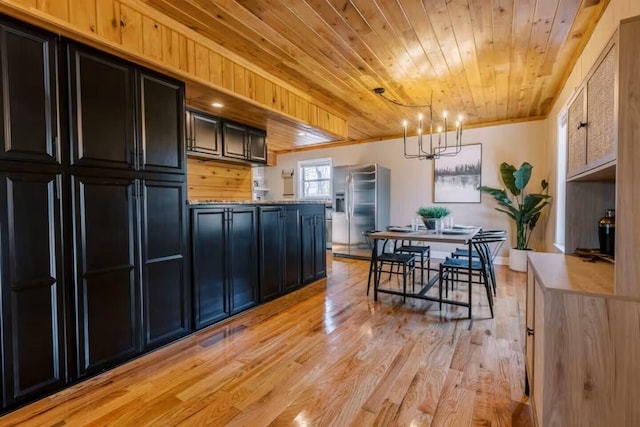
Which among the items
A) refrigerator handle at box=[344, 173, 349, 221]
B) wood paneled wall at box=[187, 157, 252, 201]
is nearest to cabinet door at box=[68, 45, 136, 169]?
wood paneled wall at box=[187, 157, 252, 201]

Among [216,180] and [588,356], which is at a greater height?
[216,180]

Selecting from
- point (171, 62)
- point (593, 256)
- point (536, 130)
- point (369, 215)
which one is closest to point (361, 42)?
point (171, 62)

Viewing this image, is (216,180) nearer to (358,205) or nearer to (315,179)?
(358,205)

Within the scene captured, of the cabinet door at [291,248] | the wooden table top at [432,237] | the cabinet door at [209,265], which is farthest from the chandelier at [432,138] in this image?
the cabinet door at [209,265]

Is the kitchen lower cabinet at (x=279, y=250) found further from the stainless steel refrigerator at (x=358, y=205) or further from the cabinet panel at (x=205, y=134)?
the stainless steel refrigerator at (x=358, y=205)

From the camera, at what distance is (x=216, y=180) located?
4.01 m

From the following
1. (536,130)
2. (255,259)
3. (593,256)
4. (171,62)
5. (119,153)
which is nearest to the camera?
(593,256)

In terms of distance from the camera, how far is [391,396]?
5.85 feet

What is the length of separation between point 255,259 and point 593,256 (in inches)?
104

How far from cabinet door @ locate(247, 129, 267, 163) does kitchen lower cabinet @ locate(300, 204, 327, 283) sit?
96 cm

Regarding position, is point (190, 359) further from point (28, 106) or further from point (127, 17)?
point (127, 17)

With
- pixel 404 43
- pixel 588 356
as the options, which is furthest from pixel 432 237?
pixel 588 356

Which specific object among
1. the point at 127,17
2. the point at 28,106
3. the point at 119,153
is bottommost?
the point at 119,153

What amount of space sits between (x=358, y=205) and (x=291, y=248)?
2.50 meters
